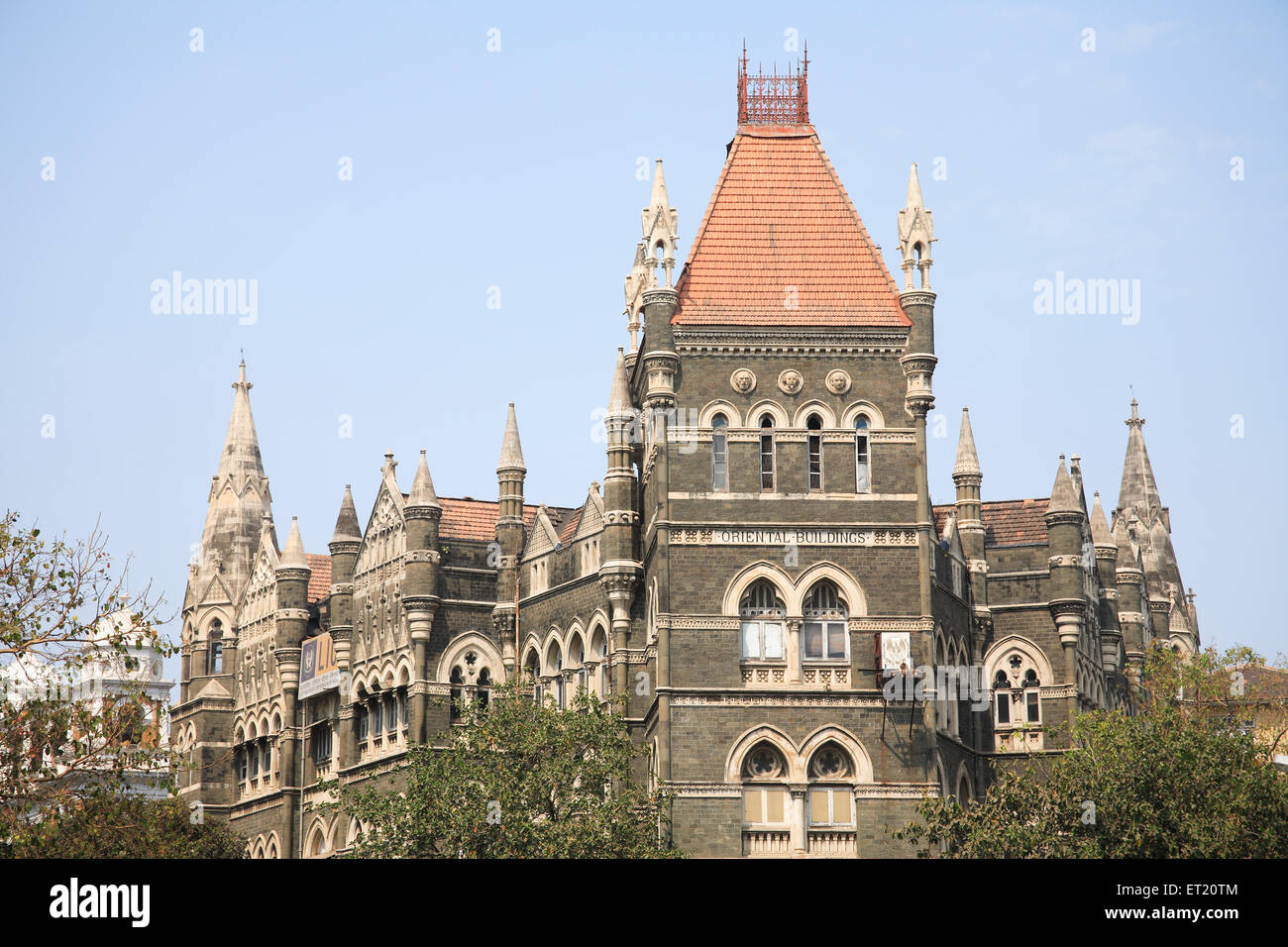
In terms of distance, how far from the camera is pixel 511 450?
2694 inches

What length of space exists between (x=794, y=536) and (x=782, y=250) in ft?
31.3

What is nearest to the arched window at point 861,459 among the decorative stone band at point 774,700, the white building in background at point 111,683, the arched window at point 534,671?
the decorative stone band at point 774,700

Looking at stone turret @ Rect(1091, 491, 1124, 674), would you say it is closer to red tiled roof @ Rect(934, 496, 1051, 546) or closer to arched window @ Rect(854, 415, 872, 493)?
red tiled roof @ Rect(934, 496, 1051, 546)

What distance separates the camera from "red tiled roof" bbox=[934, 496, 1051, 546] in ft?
229

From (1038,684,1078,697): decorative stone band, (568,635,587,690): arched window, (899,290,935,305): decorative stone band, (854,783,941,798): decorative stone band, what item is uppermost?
(899,290,935,305): decorative stone band

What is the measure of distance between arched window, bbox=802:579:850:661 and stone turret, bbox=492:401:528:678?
1257cm

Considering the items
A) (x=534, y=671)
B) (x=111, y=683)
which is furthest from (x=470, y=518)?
(x=111, y=683)

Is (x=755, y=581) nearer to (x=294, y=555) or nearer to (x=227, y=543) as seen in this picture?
(x=294, y=555)

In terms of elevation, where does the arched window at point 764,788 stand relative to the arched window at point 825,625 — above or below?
below

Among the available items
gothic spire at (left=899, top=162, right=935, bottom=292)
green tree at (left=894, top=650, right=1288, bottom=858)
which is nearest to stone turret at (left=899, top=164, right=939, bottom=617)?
gothic spire at (left=899, top=162, right=935, bottom=292)

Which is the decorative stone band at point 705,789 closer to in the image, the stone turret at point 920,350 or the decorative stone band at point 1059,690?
the stone turret at point 920,350

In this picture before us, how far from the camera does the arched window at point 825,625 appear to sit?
57.6m

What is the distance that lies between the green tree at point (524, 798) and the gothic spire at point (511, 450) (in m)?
13.6
